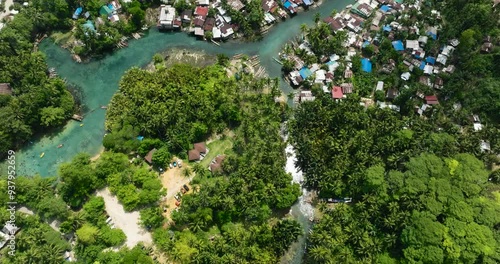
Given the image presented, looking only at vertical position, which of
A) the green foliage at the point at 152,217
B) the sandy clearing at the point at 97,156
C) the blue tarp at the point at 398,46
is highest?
the blue tarp at the point at 398,46

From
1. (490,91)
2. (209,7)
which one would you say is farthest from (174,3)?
(490,91)

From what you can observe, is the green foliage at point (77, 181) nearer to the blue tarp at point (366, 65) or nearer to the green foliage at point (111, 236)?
the green foliage at point (111, 236)

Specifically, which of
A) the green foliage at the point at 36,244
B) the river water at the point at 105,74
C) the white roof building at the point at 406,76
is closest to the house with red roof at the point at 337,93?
the river water at the point at 105,74

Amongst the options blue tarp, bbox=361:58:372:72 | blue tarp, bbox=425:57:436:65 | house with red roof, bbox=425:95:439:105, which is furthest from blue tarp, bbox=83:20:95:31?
blue tarp, bbox=425:57:436:65

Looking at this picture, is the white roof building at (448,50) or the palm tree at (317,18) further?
the palm tree at (317,18)

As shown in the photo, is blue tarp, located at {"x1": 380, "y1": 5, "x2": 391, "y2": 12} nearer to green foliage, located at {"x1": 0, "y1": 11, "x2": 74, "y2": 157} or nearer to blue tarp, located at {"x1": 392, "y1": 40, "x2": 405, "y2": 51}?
blue tarp, located at {"x1": 392, "y1": 40, "x2": 405, "y2": 51}

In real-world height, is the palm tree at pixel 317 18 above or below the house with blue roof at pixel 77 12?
below
